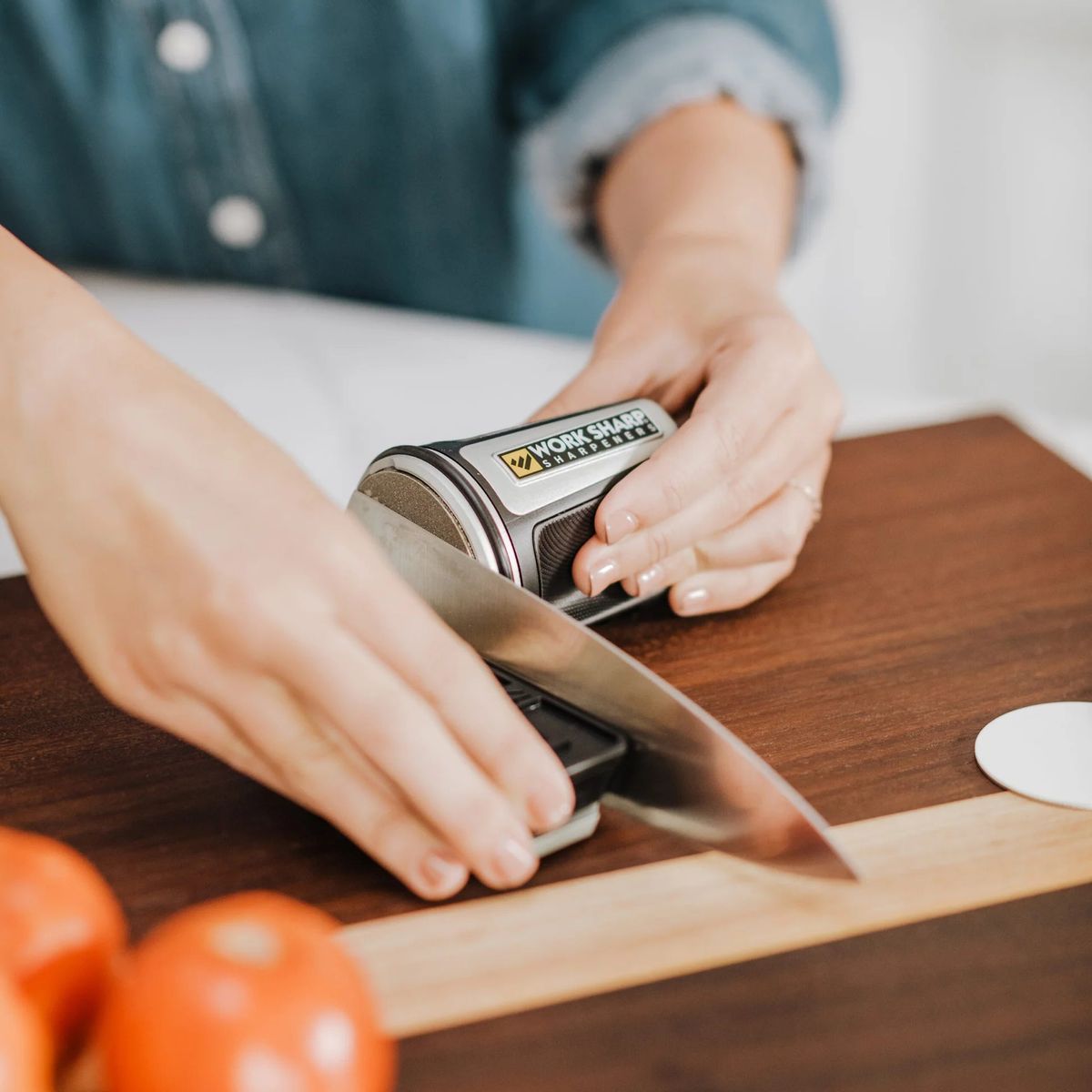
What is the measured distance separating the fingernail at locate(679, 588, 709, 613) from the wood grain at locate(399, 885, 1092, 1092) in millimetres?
249

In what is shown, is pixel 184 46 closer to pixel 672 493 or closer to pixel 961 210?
pixel 672 493

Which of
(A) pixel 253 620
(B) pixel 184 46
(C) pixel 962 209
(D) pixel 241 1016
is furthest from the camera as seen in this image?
(C) pixel 962 209

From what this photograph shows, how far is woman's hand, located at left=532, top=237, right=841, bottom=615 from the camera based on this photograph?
1.93ft

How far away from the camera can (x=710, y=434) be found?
0.62 m

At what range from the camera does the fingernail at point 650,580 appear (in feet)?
1.99

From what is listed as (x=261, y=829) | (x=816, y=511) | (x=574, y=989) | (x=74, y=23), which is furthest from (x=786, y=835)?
(x=74, y=23)

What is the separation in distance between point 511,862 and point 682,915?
66 mm

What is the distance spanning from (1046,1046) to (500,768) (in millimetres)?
195

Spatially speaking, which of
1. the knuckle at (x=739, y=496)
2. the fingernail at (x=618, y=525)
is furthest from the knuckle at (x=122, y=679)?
the knuckle at (x=739, y=496)

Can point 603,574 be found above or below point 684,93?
below

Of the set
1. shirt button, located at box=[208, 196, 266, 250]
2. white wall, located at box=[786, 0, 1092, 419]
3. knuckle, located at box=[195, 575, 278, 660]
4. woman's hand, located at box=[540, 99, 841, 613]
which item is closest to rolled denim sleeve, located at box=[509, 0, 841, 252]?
woman's hand, located at box=[540, 99, 841, 613]

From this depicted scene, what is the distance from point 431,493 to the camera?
1.74 feet

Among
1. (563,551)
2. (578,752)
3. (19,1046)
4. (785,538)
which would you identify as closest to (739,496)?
(785,538)

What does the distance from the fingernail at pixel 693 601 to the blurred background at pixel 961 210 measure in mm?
1363
